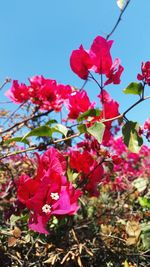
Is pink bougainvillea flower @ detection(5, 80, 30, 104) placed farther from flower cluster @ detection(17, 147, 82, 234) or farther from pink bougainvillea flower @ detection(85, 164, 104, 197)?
flower cluster @ detection(17, 147, 82, 234)

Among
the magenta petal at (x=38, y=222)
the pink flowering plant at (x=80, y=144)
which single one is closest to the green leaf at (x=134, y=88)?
the pink flowering plant at (x=80, y=144)

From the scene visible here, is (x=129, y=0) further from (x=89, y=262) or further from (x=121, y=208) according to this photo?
(x=121, y=208)

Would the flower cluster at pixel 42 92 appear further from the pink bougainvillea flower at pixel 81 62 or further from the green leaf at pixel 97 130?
the green leaf at pixel 97 130

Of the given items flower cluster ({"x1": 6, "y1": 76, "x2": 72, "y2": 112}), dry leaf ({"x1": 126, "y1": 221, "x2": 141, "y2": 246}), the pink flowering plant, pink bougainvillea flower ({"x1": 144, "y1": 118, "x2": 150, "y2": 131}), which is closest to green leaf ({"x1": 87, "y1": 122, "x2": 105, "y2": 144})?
the pink flowering plant

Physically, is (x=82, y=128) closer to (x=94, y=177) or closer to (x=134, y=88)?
(x=134, y=88)

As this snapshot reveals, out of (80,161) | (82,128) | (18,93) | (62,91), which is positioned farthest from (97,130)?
(18,93)

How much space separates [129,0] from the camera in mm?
1318

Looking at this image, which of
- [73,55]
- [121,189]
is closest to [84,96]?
[73,55]

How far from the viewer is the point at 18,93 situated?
5.36ft

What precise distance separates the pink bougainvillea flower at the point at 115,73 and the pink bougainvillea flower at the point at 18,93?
649 mm

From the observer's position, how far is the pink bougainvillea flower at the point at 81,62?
101 centimetres

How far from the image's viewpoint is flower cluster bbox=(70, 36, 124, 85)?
1.00 meters

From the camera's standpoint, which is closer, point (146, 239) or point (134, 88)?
point (134, 88)

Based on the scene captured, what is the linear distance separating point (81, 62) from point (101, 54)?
0.22 ft
